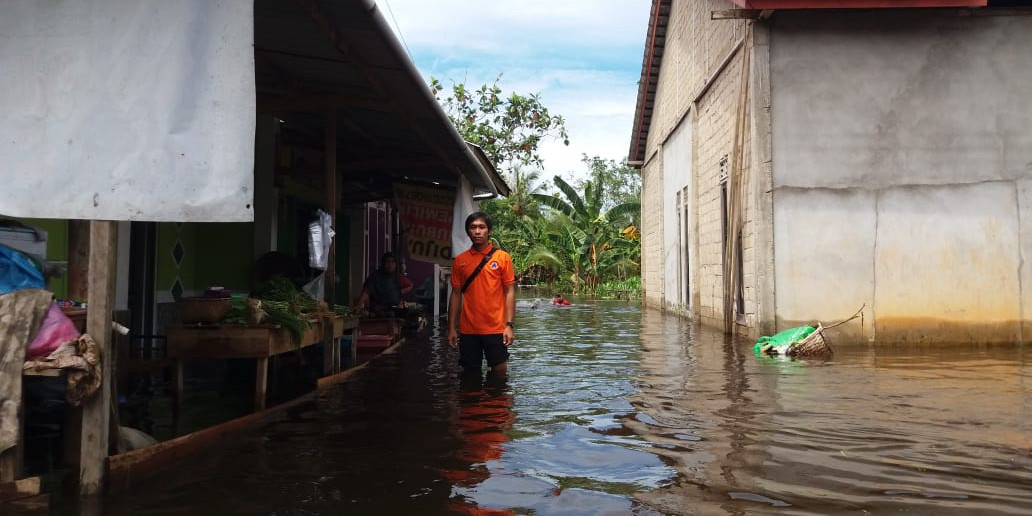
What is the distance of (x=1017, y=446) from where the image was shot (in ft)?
17.0

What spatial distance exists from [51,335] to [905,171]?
425 inches

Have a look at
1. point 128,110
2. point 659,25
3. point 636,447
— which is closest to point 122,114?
point 128,110

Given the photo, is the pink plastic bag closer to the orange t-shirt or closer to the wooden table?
the wooden table

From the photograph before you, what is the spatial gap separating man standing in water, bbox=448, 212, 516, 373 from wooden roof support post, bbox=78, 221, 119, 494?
348cm

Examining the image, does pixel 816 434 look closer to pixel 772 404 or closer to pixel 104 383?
pixel 772 404

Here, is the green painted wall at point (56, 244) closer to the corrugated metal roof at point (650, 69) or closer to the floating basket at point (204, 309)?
the floating basket at point (204, 309)

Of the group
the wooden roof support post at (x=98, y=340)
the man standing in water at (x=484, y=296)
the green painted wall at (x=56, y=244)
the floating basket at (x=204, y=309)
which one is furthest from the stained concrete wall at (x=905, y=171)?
the wooden roof support post at (x=98, y=340)

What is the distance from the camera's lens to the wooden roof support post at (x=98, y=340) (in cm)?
416

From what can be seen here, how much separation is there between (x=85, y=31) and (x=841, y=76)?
33.4ft

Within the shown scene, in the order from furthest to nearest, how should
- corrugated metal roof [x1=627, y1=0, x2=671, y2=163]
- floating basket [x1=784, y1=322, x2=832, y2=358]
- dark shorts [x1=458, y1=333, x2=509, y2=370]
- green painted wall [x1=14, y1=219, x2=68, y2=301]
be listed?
corrugated metal roof [x1=627, y1=0, x2=671, y2=163] < floating basket [x1=784, y1=322, x2=832, y2=358] < dark shorts [x1=458, y1=333, x2=509, y2=370] < green painted wall [x1=14, y1=219, x2=68, y2=301]

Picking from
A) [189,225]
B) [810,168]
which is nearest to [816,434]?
[810,168]

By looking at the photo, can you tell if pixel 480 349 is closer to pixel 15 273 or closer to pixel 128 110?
pixel 15 273

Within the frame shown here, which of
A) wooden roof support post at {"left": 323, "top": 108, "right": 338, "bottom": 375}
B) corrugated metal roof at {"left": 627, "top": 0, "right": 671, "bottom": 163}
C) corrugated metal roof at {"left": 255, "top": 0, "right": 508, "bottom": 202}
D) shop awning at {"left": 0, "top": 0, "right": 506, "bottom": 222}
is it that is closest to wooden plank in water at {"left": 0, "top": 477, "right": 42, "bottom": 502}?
shop awning at {"left": 0, "top": 0, "right": 506, "bottom": 222}

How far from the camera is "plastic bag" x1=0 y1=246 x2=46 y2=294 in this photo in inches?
176
